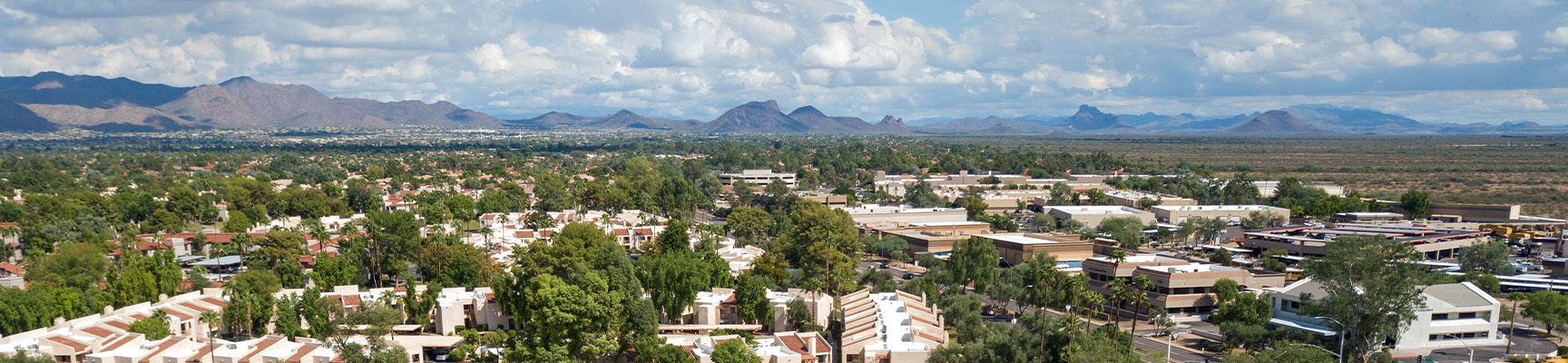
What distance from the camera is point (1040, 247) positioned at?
63.7 m

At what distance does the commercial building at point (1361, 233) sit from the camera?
68.8m

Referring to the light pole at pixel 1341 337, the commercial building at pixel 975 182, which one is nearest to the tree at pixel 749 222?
the commercial building at pixel 975 182

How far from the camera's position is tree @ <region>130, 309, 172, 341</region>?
119 ft

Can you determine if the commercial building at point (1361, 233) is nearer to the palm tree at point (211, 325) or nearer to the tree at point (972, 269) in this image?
the tree at point (972, 269)

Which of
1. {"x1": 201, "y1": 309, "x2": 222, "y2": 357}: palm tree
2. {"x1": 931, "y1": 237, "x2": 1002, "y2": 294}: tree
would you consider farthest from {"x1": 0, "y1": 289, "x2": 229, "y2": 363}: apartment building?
{"x1": 931, "y1": 237, "x2": 1002, "y2": 294}: tree

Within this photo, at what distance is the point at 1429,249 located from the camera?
231 ft

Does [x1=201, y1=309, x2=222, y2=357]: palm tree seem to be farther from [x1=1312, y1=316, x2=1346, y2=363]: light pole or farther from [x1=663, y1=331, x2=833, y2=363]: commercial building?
[x1=1312, y1=316, x2=1346, y2=363]: light pole

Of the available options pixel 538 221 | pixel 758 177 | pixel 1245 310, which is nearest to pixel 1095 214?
pixel 1245 310

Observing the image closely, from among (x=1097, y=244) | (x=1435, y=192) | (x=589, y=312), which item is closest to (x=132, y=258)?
(x=589, y=312)

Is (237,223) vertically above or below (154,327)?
below

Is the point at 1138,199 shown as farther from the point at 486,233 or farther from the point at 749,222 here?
the point at 486,233

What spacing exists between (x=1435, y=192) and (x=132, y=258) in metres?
143

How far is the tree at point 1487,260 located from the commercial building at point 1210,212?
84.6ft

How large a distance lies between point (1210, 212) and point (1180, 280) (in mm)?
46181
